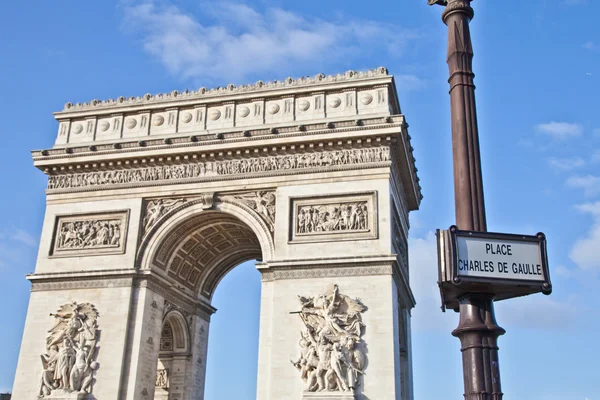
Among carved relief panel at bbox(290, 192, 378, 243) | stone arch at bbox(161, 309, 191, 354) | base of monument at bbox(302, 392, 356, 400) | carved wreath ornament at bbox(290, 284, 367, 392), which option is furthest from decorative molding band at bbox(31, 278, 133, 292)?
base of monument at bbox(302, 392, 356, 400)

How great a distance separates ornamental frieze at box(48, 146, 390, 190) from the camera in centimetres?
2095

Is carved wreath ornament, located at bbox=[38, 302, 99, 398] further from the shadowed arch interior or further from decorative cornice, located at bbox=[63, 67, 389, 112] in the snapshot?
decorative cornice, located at bbox=[63, 67, 389, 112]

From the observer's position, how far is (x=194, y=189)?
2197 centimetres

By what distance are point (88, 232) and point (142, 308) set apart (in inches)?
139

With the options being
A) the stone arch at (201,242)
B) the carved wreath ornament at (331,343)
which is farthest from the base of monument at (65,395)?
the carved wreath ornament at (331,343)

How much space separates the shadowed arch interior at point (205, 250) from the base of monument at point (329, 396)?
247 inches

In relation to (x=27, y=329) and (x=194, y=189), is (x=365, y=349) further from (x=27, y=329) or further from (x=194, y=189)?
(x=27, y=329)

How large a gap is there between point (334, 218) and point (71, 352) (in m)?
9.20

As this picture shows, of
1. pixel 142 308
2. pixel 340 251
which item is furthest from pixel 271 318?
pixel 142 308

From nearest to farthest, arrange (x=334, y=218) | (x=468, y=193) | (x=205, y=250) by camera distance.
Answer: (x=468, y=193), (x=334, y=218), (x=205, y=250)

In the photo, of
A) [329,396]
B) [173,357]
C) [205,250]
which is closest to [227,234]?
[205,250]

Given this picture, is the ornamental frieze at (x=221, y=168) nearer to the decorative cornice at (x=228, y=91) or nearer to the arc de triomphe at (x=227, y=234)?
the arc de triomphe at (x=227, y=234)

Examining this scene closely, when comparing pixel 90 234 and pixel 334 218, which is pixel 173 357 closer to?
pixel 90 234

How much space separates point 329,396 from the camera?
59.4ft
